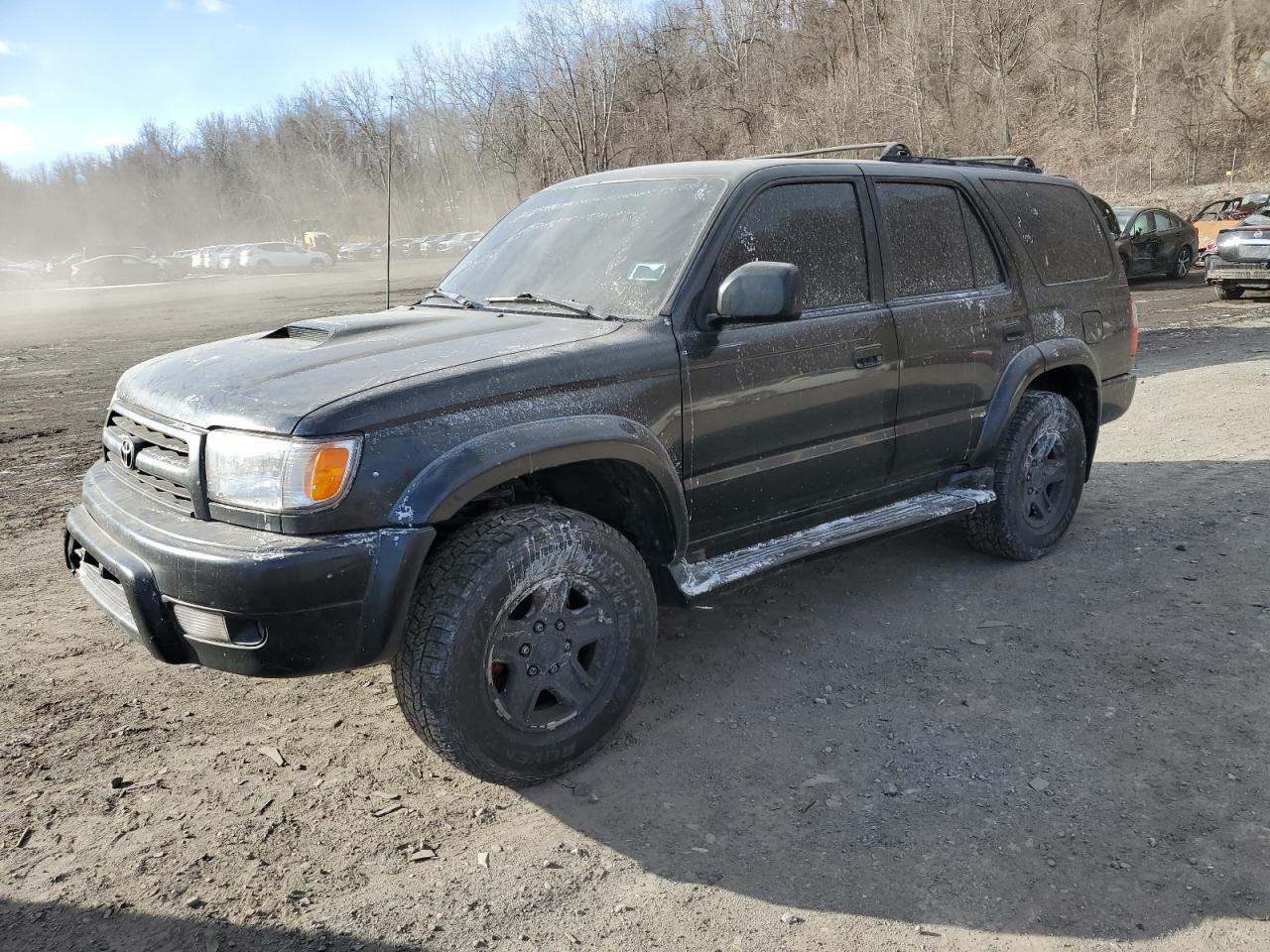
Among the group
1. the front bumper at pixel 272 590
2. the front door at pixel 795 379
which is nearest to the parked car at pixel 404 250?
the front door at pixel 795 379

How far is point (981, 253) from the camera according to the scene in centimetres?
462

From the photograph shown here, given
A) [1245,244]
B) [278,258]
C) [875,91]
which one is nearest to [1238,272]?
[1245,244]

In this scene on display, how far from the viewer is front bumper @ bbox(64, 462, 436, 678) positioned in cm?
262

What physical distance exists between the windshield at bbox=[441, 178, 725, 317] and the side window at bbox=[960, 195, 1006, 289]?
150 cm

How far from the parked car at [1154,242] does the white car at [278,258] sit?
35309 millimetres

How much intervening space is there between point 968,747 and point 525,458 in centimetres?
179

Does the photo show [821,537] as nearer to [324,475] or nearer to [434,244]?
[324,475]

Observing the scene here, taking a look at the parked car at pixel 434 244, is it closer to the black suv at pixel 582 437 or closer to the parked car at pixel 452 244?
the parked car at pixel 452 244

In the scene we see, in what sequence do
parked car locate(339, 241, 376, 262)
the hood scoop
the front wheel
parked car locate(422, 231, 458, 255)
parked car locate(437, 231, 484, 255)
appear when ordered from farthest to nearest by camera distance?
parked car locate(422, 231, 458, 255), parked car locate(339, 241, 376, 262), parked car locate(437, 231, 484, 255), the front wheel, the hood scoop

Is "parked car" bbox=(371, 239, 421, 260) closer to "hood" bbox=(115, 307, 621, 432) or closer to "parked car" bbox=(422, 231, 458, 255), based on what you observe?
"parked car" bbox=(422, 231, 458, 255)

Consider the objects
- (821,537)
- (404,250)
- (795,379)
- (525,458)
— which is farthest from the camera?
(404,250)

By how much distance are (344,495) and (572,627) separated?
86cm

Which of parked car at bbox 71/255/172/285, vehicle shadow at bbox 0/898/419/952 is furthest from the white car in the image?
vehicle shadow at bbox 0/898/419/952

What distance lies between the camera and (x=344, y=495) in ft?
8.81
